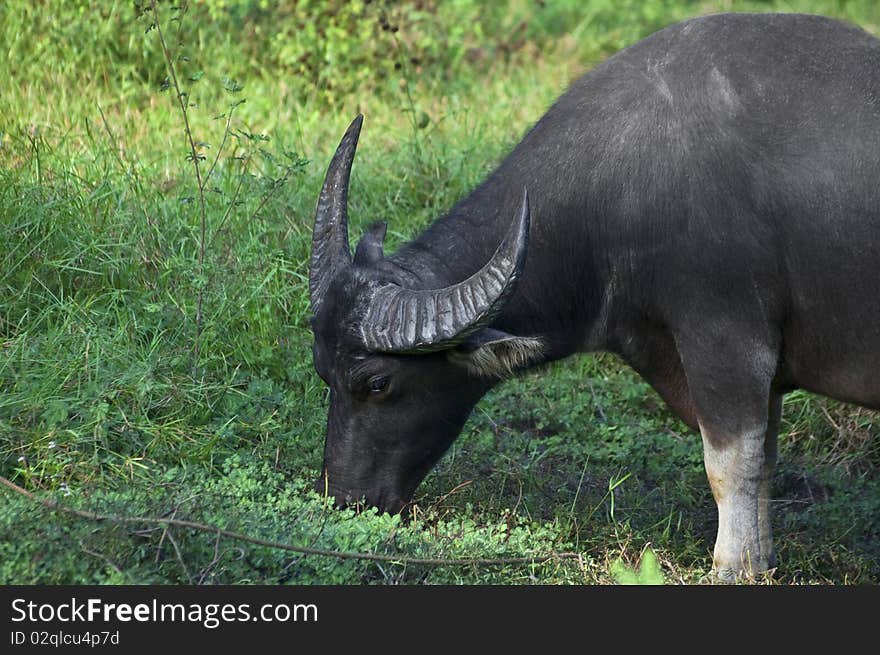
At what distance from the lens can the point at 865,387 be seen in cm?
428

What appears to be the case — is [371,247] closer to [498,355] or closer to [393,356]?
[393,356]

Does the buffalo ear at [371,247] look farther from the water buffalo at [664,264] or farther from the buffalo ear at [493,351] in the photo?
the buffalo ear at [493,351]

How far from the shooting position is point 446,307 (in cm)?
405

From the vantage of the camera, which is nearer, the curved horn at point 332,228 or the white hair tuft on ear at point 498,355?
the white hair tuft on ear at point 498,355

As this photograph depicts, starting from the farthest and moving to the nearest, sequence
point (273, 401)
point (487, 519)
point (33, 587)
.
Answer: point (273, 401) → point (487, 519) → point (33, 587)

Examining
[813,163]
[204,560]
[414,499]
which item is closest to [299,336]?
[414,499]

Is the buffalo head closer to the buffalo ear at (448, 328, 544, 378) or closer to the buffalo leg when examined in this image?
the buffalo ear at (448, 328, 544, 378)

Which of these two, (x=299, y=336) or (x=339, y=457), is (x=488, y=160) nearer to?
(x=299, y=336)

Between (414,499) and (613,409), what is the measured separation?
55.3 inches

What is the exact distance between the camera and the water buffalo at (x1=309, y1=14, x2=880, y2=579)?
13.3ft

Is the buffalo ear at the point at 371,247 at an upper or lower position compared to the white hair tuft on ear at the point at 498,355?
upper

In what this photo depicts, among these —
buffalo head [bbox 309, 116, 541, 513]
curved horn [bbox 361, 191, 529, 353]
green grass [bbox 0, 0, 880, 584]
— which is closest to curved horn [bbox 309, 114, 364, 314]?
buffalo head [bbox 309, 116, 541, 513]

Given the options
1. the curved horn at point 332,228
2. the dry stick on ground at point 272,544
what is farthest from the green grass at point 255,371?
the curved horn at point 332,228

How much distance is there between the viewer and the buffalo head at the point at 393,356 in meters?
4.06
